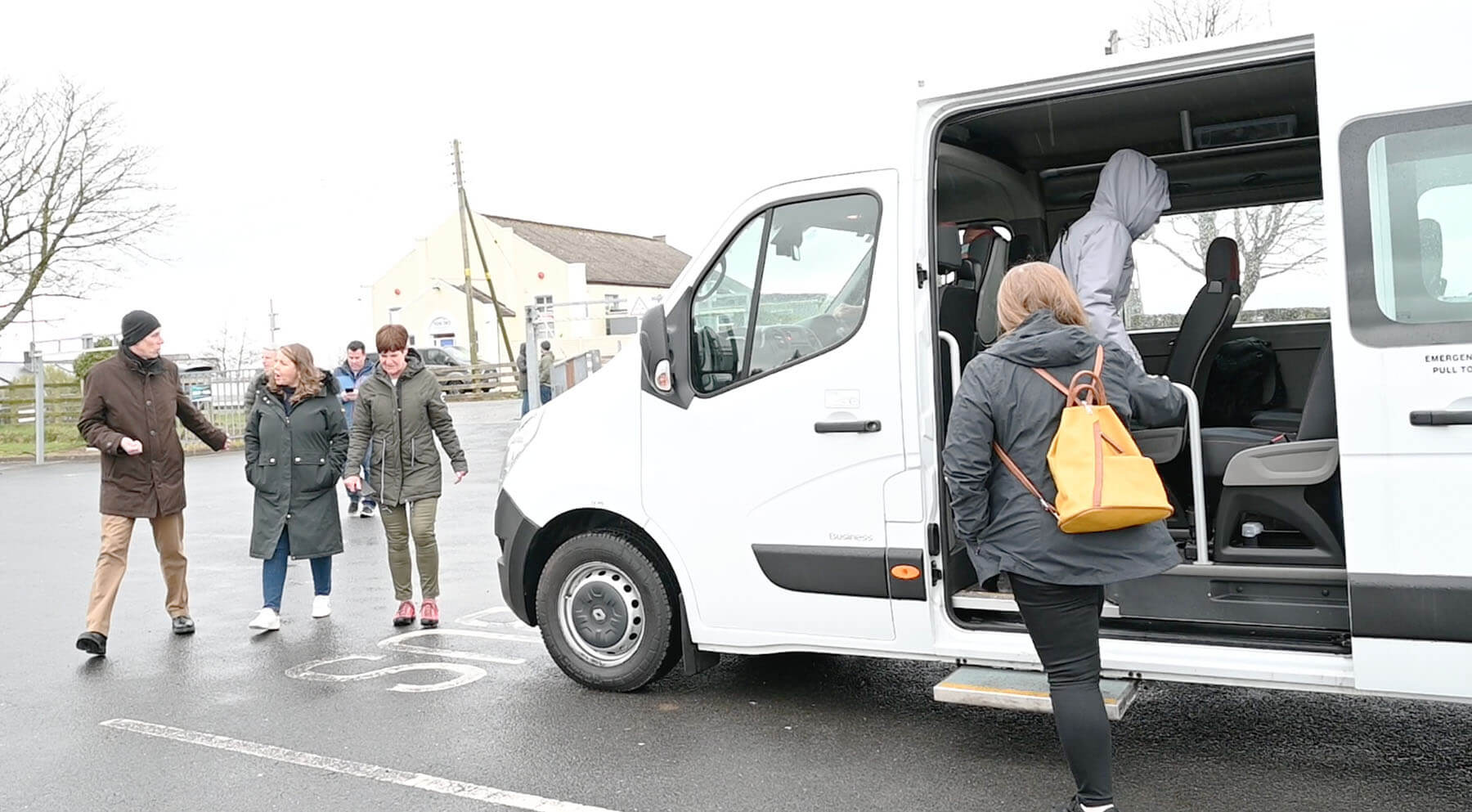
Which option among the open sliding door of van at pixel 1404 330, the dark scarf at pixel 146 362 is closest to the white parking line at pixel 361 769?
the dark scarf at pixel 146 362

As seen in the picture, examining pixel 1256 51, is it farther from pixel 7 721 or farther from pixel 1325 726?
pixel 7 721

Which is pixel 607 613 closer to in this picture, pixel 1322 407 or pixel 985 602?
pixel 985 602

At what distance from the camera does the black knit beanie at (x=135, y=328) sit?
7344 mm

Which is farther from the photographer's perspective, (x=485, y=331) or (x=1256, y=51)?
(x=485, y=331)

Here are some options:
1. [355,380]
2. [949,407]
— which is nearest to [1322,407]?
[949,407]

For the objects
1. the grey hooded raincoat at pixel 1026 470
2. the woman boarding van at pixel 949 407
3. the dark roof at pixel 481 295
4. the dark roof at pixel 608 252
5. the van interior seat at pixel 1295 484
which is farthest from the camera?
the dark roof at pixel 608 252

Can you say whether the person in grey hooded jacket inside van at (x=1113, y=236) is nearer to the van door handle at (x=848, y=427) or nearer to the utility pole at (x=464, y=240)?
the van door handle at (x=848, y=427)

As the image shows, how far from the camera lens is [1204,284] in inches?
260

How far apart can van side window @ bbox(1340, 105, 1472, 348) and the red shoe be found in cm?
553

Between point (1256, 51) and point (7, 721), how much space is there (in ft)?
19.6

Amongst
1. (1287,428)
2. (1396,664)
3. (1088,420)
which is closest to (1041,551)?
(1088,420)

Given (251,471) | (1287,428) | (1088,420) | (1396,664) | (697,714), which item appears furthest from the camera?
(251,471)

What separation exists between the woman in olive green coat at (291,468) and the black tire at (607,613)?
234 centimetres

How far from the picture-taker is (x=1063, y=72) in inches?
181
